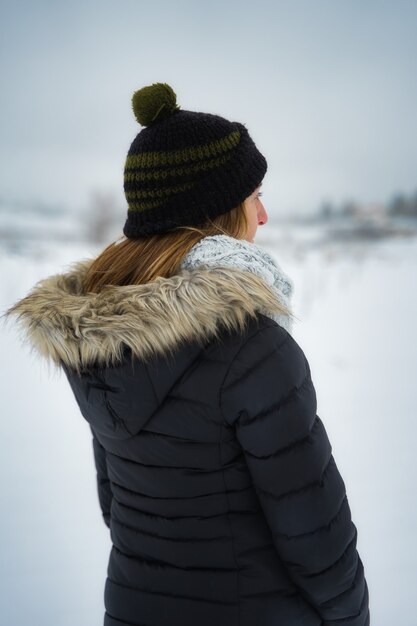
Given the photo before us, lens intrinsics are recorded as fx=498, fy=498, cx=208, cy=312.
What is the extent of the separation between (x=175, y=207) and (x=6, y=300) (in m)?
3.09

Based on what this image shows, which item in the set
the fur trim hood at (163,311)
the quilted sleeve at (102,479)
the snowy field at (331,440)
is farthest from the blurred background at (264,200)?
the fur trim hood at (163,311)

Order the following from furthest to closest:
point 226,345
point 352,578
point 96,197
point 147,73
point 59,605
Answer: point 96,197 < point 147,73 < point 59,605 < point 352,578 < point 226,345

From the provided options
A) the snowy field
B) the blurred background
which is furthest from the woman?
the blurred background

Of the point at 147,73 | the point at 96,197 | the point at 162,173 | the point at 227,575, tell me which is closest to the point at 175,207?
the point at 162,173

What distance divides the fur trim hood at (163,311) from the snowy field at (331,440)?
157 mm

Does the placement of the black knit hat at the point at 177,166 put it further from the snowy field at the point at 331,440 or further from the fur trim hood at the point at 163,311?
the snowy field at the point at 331,440

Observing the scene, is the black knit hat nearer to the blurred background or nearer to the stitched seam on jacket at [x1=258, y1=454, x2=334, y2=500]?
the stitched seam on jacket at [x1=258, y1=454, x2=334, y2=500]


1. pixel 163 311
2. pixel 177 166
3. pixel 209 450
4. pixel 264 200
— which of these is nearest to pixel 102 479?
pixel 209 450

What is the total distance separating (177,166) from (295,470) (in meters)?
0.47

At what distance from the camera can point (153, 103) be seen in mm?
773

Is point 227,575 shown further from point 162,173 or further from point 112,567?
point 162,173

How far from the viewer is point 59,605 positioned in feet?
5.45

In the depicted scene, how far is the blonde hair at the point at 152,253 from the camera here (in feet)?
2.43

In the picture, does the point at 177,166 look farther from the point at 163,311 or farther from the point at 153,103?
the point at 163,311
